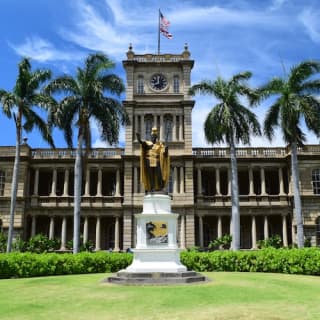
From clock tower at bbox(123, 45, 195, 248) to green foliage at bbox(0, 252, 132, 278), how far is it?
15.5m

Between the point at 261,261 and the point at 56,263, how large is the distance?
974 cm

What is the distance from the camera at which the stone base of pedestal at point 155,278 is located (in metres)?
13.5

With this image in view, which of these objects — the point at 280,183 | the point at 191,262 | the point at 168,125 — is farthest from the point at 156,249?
the point at 280,183

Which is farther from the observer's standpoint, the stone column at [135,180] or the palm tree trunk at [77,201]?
the stone column at [135,180]

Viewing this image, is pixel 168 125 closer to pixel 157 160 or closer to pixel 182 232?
pixel 182 232

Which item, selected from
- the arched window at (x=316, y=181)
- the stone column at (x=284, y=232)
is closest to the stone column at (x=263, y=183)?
the stone column at (x=284, y=232)

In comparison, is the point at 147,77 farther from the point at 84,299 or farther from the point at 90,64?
the point at 84,299

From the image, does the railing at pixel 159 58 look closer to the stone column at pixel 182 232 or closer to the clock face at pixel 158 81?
the clock face at pixel 158 81

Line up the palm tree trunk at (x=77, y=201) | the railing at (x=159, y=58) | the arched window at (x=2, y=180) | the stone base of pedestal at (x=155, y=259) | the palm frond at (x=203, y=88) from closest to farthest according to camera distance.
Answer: the stone base of pedestal at (x=155, y=259) → the palm tree trunk at (x=77, y=201) → the palm frond at (x=203, y=88) → the arched window at (x=2, y=180) → the railing at (x=159, y=58)

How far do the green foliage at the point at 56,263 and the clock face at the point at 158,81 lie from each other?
21.8 m

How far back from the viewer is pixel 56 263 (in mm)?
18953

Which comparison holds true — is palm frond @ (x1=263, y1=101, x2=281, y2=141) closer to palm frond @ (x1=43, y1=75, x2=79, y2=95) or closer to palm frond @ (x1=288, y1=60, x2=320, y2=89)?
palm frond @ (x1=288, y1=60, x2=320, y2=89)

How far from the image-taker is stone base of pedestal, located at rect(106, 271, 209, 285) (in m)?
13.5

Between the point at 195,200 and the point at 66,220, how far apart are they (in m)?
11.9
